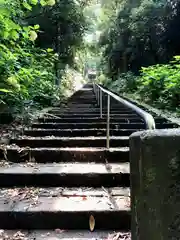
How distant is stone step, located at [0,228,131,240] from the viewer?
181 cm

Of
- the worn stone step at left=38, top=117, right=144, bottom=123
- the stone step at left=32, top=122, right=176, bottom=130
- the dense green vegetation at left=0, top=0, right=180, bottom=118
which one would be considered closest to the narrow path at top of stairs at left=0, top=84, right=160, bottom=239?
the stone step at left=32, top=122, right=176, bottom=130

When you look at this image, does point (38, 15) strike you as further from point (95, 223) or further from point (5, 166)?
point (95, 223)

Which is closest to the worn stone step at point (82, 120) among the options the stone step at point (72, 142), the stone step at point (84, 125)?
the stone step at point (84, 125)

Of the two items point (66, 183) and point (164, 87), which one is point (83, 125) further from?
point (164, 87)

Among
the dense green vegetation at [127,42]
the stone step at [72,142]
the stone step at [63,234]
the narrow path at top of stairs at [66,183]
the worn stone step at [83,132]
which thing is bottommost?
the stone step at [63,234]

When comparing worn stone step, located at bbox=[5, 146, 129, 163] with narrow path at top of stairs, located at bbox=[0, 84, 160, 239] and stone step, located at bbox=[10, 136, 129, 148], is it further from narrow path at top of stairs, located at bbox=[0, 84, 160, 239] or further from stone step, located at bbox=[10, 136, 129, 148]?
stone step, located at bbox=[10, 136, 129, 148]

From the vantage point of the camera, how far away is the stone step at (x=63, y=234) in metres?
Result: 1.81

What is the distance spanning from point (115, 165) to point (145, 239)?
75.2 inches

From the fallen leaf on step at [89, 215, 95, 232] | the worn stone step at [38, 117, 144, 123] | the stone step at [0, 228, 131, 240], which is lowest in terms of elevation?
the stone step at [0, 228, 131, 240]

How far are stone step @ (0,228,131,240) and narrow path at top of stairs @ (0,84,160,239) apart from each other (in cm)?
2

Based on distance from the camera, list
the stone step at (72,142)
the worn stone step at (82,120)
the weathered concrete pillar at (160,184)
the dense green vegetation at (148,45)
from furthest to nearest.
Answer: the dense green vegetation at (148,45)
the worn stone step at (82,120)
the stone step at (72,142)
the weathered concrete pillar at (160,184)

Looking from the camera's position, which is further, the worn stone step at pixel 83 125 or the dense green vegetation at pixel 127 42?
the dense green vegetation at pixel 127 42

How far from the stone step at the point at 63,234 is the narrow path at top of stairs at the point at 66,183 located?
21mm

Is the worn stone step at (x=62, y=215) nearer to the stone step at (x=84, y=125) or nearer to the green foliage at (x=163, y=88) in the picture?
the stone step at (x=84, y=125)
